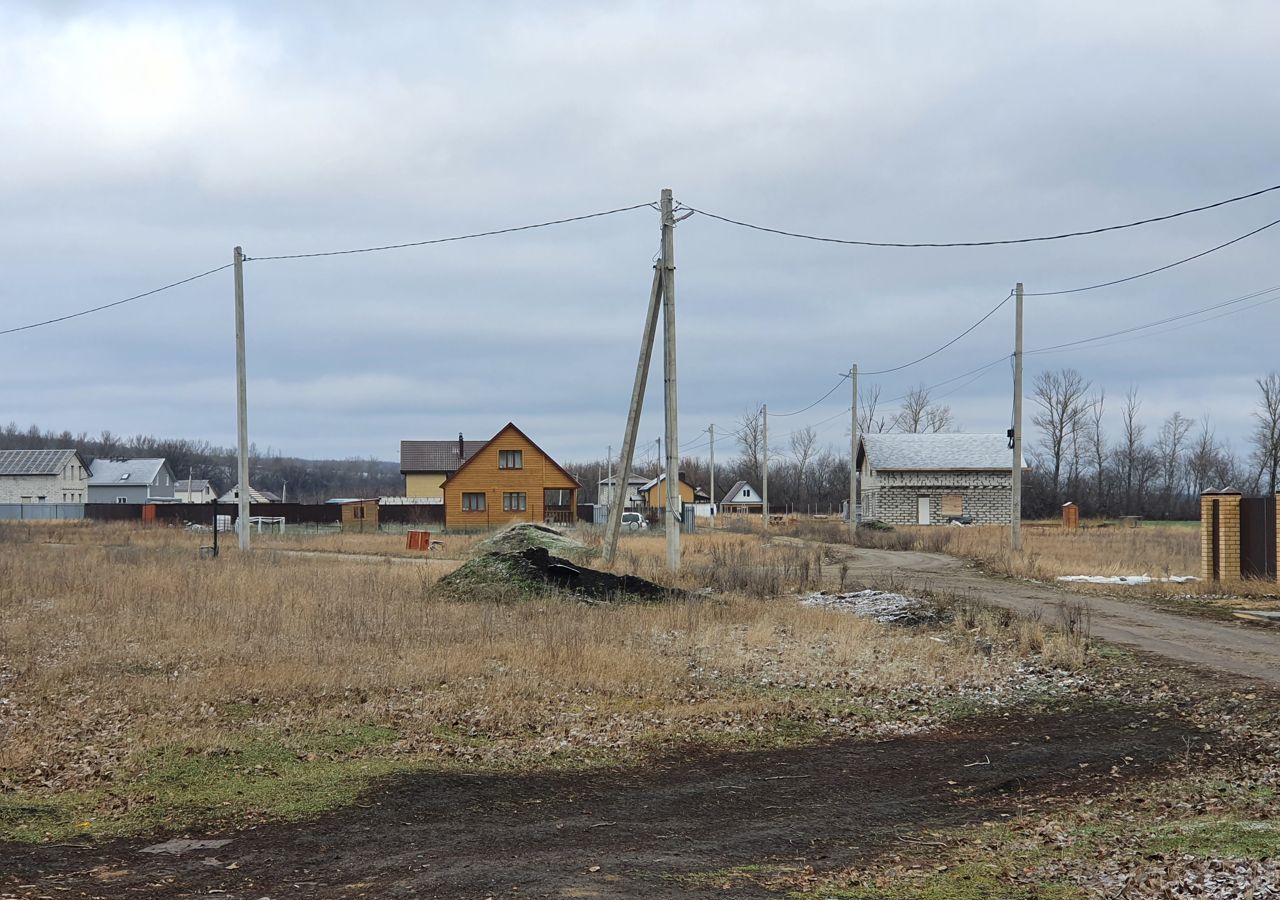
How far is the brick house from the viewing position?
60.1 meters

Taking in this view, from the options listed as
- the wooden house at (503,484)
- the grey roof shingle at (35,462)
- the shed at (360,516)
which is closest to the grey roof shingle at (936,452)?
the wooden house at (503,484)

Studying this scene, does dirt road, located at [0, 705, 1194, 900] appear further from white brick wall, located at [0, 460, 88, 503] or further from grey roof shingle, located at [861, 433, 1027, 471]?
white brick wall, located at [0, 460, 88, 503]

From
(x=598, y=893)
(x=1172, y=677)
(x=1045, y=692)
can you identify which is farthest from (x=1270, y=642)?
(x=598, y=893)

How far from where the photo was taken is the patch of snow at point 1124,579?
2309cm

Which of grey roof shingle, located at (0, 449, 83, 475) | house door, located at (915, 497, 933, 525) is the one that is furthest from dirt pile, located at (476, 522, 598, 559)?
grey roof shingle, located at (0, 449, 83, 475)

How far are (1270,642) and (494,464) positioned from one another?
4753cm

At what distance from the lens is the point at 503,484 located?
59.4 metres

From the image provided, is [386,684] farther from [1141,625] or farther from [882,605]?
[1141,625]

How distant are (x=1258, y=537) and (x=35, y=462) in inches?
3734

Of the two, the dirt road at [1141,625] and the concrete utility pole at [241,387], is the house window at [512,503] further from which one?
the dirt road at [1141,625]

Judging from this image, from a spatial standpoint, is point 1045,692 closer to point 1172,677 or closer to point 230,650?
point 1172,677

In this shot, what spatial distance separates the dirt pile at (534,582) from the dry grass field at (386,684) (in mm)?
587

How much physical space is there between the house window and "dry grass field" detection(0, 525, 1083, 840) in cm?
3994

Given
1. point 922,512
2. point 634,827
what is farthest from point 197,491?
point 634,827
